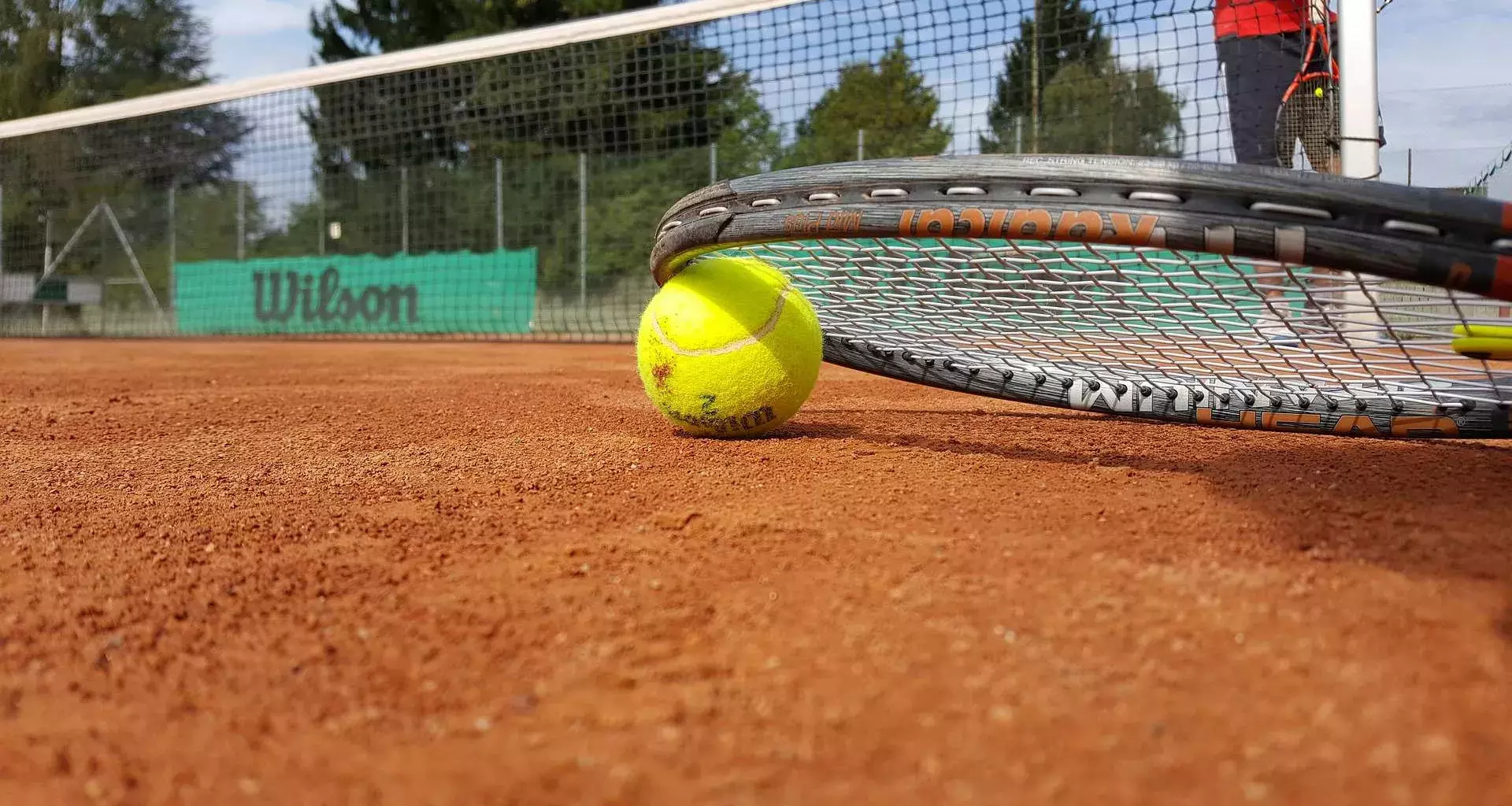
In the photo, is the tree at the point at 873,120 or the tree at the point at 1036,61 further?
the tree at the point at 873,120

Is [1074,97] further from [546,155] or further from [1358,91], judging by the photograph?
[546,155]

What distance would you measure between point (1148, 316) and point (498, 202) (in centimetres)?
1268

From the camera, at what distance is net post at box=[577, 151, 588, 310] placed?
42.6 ft

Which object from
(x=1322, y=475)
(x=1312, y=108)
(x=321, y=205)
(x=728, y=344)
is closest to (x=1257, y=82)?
(x=1312, y=108)

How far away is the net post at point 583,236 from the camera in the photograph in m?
13.0

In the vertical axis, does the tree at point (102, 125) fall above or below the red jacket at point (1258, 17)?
above

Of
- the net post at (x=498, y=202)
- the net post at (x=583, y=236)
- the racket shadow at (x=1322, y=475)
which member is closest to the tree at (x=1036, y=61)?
the racket shadow at (x=1322, y=475)

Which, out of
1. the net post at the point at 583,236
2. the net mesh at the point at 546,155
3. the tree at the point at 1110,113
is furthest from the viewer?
the net post at the point at 583,236

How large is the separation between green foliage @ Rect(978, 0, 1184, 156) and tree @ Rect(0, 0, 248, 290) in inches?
330

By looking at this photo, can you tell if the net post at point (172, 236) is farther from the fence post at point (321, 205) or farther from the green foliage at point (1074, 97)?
the green foliage at point (1074, 97)

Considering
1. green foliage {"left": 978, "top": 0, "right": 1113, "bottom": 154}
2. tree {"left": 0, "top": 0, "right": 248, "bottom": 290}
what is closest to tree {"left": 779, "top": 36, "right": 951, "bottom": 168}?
green foliage {"left": 978, "top": 0, "right": 1113, "bottom": 154}

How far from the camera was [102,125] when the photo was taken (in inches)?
648

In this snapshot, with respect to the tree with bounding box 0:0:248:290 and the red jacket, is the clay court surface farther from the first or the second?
the tree with bounding box 0:0:248:290

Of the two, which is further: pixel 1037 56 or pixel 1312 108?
pixel 1037 56
